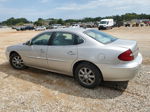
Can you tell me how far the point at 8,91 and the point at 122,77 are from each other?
9.23 ft

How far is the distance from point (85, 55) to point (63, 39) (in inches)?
36.1

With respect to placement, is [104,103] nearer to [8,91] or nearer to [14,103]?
[14,103]

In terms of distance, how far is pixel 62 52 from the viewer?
4.13 m

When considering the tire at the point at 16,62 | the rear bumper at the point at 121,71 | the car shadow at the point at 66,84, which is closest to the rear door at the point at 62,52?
the car shadow at the point at 66,84

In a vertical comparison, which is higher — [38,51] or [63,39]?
[63,39]

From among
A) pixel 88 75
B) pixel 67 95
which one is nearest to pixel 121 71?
pixel 88 75

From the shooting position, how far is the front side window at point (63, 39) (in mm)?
4117

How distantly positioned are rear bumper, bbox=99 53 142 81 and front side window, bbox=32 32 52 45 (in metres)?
1.90

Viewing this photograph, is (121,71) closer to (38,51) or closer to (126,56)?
(126,56)

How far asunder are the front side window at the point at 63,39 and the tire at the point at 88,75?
0.71 metres

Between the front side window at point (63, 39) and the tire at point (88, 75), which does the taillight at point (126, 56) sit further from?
the front side window at point (63, 39)

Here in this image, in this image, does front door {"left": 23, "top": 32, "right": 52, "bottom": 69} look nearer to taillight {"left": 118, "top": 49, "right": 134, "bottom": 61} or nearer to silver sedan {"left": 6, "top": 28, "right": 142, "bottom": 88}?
silver sedan {"left": 6, "top": 28, "right": 142, "bottom": 88}

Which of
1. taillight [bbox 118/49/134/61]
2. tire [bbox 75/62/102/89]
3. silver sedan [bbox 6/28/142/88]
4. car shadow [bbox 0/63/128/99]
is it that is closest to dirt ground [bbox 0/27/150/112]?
car shadow [bbox 0/63/128/99]

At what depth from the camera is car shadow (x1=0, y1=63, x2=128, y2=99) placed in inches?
144
